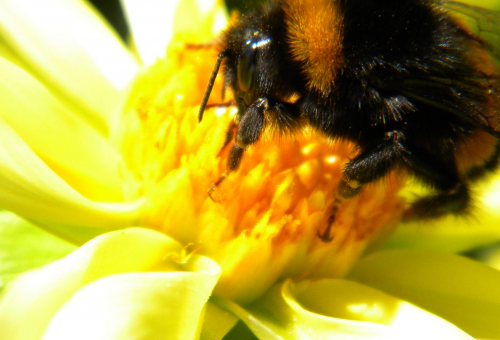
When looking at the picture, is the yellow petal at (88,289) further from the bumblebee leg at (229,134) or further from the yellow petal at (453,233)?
the yellow petal at (453,233)

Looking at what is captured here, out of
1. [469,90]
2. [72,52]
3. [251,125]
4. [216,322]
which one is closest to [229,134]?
[251,125]

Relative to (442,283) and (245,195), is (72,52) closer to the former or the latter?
(245,195)

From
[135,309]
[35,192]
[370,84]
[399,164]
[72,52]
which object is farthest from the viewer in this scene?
[72,52]

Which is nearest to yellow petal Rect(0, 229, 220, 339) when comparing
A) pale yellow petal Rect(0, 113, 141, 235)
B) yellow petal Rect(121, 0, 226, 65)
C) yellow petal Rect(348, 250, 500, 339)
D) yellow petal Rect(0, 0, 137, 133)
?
pale yellow petal Rect(0, 113, 141, 235)

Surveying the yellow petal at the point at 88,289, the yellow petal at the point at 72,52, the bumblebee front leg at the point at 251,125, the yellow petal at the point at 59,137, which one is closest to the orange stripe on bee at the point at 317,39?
the bumblebee front leg at the point at 251,125

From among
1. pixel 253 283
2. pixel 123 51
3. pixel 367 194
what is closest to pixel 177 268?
pixel 253 283

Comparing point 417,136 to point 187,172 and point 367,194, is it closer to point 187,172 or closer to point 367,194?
point 367,194

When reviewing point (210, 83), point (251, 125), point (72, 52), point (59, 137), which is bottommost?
point (251, 125)
